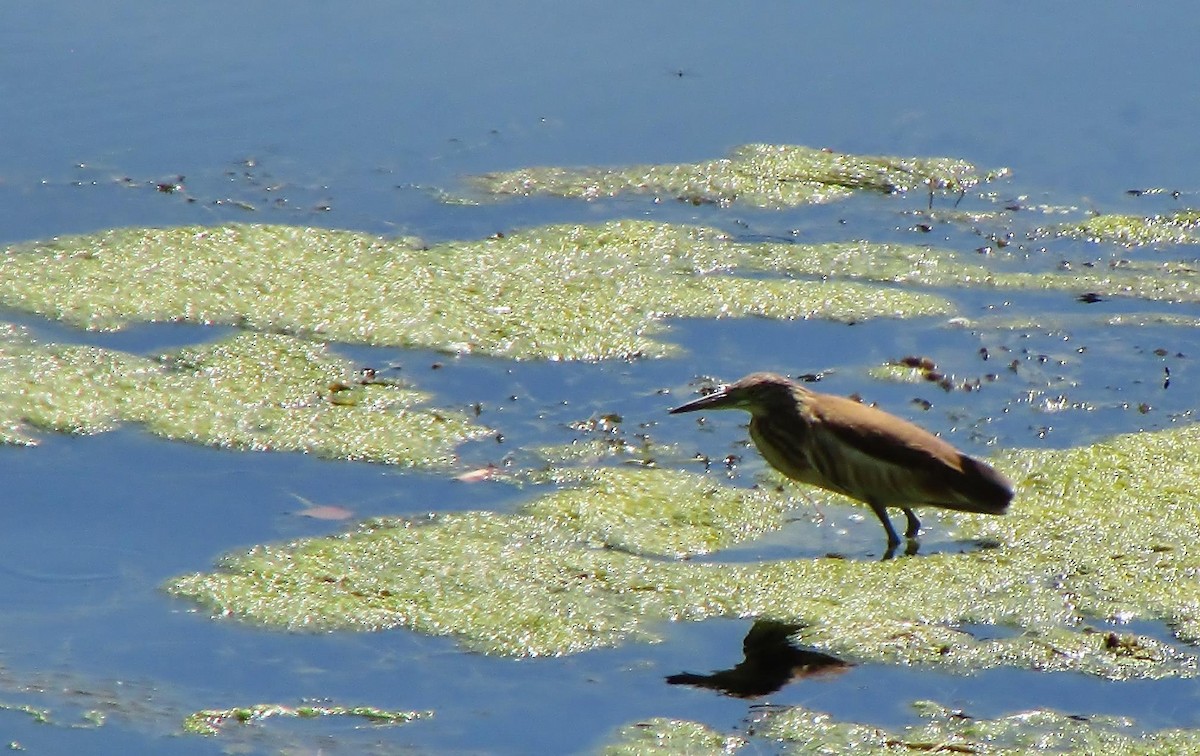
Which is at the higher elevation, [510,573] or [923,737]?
[510,573]

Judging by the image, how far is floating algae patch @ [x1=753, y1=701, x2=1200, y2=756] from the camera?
145 inches

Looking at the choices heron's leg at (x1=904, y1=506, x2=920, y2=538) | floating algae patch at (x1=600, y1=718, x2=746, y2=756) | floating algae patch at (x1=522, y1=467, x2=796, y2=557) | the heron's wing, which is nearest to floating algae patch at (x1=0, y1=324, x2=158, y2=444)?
floating algae patch at (x1=522, y1=467, x2=796, y2=557)

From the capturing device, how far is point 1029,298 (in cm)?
651

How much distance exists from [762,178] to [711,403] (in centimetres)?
248

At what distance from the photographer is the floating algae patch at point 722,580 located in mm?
4129

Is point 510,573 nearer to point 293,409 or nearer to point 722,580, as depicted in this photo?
point 722,580

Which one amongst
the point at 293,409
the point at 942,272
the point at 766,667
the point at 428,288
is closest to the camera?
the point at 766,667

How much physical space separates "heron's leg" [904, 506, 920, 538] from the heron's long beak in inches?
22.8

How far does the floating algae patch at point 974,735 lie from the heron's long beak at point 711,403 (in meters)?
1.37

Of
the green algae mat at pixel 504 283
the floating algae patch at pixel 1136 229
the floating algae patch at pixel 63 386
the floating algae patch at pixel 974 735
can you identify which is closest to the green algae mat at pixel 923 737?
the floating algae patch at pixel 974 735

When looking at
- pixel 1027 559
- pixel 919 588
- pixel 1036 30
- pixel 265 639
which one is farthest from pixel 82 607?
pixel 1036 30

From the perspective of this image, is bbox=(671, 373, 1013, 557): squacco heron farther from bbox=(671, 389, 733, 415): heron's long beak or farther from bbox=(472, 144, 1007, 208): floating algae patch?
bbox=(472, 144, 1007, 208): floating algae patch

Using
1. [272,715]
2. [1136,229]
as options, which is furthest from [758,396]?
[1136,229]

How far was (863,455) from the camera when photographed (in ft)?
15.7
